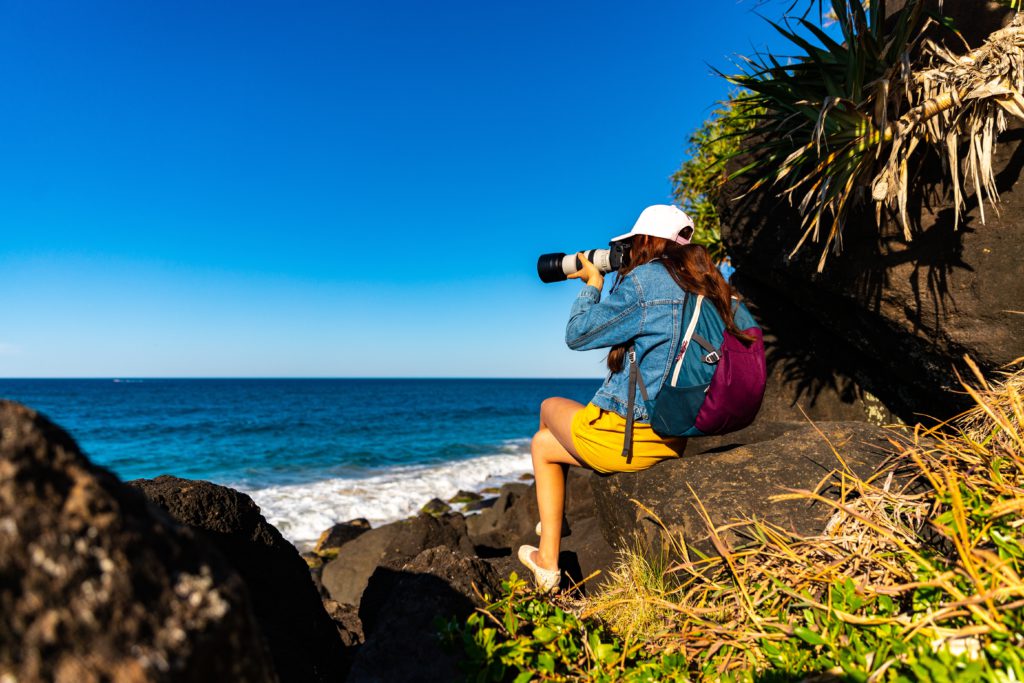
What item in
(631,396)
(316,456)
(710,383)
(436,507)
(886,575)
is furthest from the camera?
(316,456)

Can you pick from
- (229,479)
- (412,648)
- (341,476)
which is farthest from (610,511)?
(229,479)

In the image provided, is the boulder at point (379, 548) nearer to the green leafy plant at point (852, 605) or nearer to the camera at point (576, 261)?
the camera at point (576, 261)

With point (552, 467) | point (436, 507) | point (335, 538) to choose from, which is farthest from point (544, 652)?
point (436, 507)

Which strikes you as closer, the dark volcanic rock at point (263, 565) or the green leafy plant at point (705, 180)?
the dark volcanic rock at point (263, 565)

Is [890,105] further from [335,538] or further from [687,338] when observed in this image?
[335,538]

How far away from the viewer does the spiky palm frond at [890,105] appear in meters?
4.05

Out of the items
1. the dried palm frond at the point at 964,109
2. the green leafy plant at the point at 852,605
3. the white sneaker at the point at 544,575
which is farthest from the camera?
the dried palm frond at the point at 964,109

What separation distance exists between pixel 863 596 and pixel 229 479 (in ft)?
62.7

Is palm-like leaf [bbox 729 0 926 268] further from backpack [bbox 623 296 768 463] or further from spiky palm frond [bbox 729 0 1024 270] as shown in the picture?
backpack [bbox 623 296 768 463]

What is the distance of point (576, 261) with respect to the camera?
3762 millimetres

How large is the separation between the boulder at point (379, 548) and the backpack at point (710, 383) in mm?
4362

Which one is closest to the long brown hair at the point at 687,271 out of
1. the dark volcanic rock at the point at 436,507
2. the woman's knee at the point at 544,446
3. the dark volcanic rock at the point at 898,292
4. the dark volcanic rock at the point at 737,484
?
the woman's knee at the point at 544,446

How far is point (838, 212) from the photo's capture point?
447 centimetres

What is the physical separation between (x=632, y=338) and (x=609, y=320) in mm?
167
